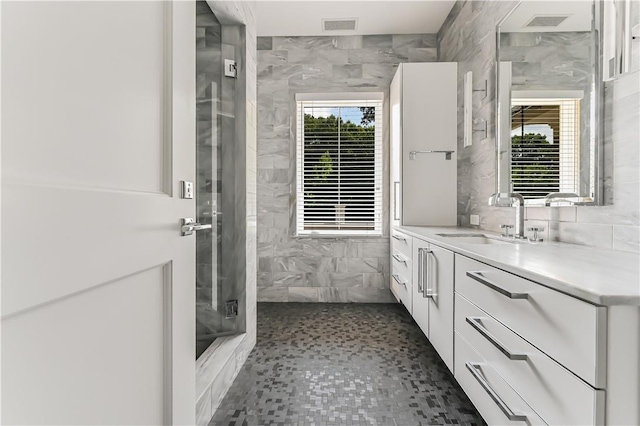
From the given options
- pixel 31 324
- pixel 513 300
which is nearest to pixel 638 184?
pixel 513 300

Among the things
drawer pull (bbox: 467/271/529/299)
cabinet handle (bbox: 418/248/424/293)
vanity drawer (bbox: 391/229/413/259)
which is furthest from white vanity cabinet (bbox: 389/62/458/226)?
drawer pull (bbox: 467/271/529/299)

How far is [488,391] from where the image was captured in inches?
47.9

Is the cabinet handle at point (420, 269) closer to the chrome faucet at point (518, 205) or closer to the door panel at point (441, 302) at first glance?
the door panel at point (441, 302)

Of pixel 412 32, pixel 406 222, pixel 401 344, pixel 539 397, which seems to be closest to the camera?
pixel 539 397

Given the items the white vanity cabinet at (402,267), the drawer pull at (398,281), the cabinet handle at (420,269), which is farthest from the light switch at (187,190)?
the drawer pull at (398,281)

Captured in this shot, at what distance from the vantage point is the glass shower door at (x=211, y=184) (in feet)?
7.35

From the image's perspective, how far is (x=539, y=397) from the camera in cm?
94

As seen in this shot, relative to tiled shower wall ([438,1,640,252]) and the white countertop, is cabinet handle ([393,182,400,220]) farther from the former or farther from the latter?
the white countertop

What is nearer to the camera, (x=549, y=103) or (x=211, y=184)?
(x=549, y=103)

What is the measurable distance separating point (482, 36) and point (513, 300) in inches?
90.9

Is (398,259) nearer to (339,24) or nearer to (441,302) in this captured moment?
(441,302)

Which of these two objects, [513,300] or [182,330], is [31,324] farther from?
[513,300]

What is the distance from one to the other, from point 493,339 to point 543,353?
26 cm

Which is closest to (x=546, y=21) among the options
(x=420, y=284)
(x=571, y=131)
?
(x=571, y=131)
